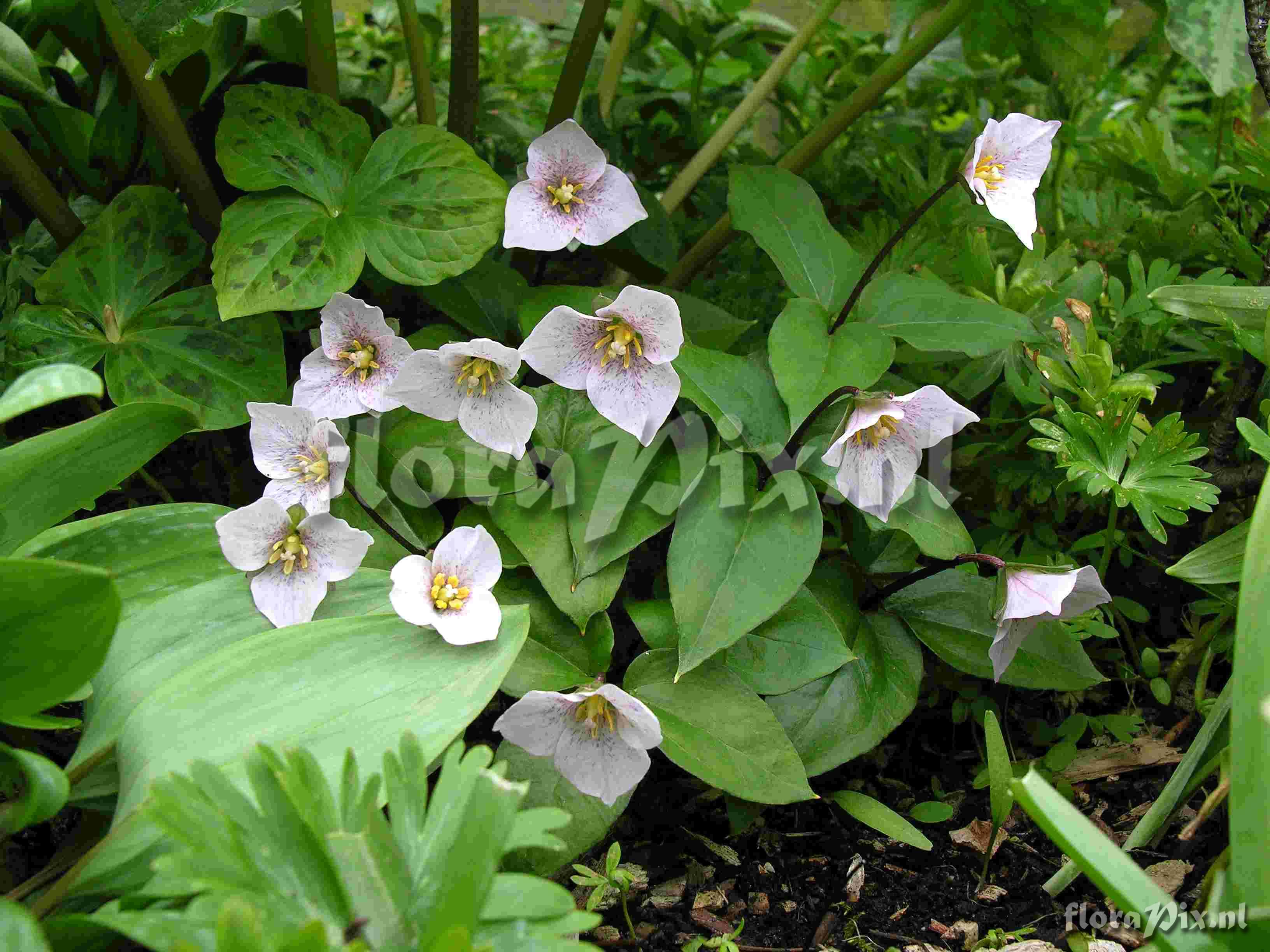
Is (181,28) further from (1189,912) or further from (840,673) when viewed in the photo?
(1189,912)

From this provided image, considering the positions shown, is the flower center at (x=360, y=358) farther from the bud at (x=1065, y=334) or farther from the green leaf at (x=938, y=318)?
the bud at (x=1065, y=334)

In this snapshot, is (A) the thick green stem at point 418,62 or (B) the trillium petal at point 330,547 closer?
(B) the trillium petal at point 330,547

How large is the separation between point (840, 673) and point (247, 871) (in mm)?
707

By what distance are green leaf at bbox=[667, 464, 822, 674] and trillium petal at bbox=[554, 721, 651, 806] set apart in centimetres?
10

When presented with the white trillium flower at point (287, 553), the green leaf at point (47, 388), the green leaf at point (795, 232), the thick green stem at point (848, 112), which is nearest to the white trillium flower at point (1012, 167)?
the green leaf at point (795, 232)

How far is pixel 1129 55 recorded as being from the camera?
A: 2.10m

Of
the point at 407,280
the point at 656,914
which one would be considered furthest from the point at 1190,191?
the point at 656,914

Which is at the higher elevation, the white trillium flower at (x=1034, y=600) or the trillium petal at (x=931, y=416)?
the trillium petal at (x=931, y=416)

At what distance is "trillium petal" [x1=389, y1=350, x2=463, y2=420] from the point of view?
1061 millimetres

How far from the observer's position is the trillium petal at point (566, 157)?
3.62 ft

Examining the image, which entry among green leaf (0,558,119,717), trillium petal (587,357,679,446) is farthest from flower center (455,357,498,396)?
green leaf (0,558,119,717)

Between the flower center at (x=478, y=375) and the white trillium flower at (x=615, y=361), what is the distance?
0.05 m

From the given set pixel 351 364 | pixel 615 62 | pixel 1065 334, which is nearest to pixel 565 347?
pixel 351 364

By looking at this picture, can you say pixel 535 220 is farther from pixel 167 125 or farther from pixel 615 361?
pixel 167 125
